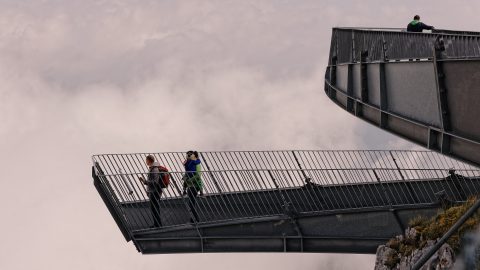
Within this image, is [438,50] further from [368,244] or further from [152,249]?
[152,249]

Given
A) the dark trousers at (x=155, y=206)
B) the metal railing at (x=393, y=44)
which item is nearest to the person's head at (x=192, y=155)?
the dark trousers at (x=155, y=206)

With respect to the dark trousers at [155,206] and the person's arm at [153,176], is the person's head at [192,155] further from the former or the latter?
the dark trousers at [155,206]

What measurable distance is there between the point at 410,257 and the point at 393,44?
588cm

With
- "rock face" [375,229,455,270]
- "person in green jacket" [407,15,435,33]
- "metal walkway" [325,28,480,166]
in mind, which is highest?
"person in green jacket" [407,15,435,33]

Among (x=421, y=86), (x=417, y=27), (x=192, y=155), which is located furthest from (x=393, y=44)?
(x=192, y=155)

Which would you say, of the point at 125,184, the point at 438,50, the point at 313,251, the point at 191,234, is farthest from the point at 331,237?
the point at 438,50

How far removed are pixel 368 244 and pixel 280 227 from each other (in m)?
2.68

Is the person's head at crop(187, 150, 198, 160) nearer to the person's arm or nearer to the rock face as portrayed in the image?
the person's arm

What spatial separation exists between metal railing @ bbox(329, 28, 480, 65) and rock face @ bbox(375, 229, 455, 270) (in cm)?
440

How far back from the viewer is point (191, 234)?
3375 cm

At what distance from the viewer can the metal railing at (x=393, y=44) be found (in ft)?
81.2

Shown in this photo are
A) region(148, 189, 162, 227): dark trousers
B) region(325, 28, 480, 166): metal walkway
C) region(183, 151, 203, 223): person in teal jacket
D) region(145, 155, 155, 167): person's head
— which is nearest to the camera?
region(325, 28, 480, 166): metal walkway

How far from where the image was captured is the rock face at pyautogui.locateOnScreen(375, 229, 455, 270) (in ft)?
82.2

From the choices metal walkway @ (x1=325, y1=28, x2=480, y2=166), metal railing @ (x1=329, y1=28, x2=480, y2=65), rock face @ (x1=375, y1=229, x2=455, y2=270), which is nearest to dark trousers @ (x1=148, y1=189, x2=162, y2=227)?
metal walkway @ (x1=325, y1=28, x2=480, y2=166)
